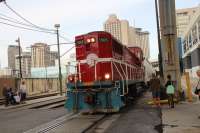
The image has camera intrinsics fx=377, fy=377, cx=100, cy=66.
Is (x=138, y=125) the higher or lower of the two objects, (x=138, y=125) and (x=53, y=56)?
the lower

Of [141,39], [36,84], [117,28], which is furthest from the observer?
[141,39]

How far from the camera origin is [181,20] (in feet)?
556

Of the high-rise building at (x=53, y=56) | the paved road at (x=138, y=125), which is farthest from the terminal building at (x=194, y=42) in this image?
the paved road at (x=138, y=125)

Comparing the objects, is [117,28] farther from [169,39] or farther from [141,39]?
[169,39]

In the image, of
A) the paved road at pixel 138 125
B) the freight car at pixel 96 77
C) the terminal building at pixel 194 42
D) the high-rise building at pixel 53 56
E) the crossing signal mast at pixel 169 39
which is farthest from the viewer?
the high-rise building at pixel 53 56

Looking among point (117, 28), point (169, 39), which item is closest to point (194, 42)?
point (117, 28)

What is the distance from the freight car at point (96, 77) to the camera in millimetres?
16391

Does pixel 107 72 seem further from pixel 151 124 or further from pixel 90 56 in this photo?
pixel 151 124

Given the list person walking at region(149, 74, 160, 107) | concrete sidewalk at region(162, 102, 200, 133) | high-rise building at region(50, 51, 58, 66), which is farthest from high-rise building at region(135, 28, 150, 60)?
concrete sidewalk at region(162, 102, 200, 133)

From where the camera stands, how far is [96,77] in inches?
668

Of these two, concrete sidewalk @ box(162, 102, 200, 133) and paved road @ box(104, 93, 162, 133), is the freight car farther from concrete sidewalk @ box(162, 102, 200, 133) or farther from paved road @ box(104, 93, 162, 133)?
concrete sidewalk @ box(162, 102, 200, 133)

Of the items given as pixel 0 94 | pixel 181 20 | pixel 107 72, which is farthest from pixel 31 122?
pixel 181 20

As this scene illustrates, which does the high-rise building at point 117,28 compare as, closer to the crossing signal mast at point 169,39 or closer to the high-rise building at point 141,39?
the high-rise building at point 141,39

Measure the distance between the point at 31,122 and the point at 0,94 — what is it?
80.0 feet
